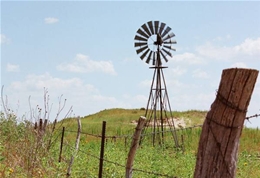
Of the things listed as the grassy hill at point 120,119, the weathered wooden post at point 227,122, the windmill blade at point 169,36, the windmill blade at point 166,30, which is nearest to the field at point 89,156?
the grassy hill at point 120,119

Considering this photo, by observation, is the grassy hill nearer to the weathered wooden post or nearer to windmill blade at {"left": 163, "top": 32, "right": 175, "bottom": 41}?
windmill blade at {"left": 163, "top": 32, "right": 175, "bottom": 41}

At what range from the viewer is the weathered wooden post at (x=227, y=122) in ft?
8.79

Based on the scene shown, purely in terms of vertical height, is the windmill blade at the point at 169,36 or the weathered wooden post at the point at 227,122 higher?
the windmill blade at the point at 169,36

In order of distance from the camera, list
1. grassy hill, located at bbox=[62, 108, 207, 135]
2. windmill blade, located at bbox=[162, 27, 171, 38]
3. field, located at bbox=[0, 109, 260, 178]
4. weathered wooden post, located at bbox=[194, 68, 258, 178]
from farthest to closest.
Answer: grassy hill, located at bbox=[62, 108, 207, 135] < windmill blade, located at bbox=[162, 27, 171, 38] < field, located at bbox=[0, 109, 260, 178] < weathered wooden post, located at bbox=[194, 68, 258, 178]

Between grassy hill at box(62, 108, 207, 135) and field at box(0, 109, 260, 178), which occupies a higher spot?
grassy hill at box(62, 108, 207, 135)

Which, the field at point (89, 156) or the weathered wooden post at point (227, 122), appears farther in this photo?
the field at point (89, 156)

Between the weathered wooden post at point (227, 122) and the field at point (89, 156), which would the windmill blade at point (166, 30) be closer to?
the field at point (89, 156)

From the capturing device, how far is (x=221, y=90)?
8.97ft

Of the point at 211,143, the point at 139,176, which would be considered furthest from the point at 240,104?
the point at 139,176

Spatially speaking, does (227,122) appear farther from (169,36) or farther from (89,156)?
(169,36)

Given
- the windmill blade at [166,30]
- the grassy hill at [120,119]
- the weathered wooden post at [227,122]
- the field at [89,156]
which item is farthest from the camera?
the grassy hill at [120,119]

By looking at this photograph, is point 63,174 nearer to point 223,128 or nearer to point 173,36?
point 223,128

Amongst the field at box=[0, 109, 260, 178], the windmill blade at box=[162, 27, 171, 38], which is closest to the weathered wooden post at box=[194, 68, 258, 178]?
the field at box=[0, 109, 260, 178]

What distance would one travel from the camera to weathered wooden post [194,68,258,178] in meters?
2.68
